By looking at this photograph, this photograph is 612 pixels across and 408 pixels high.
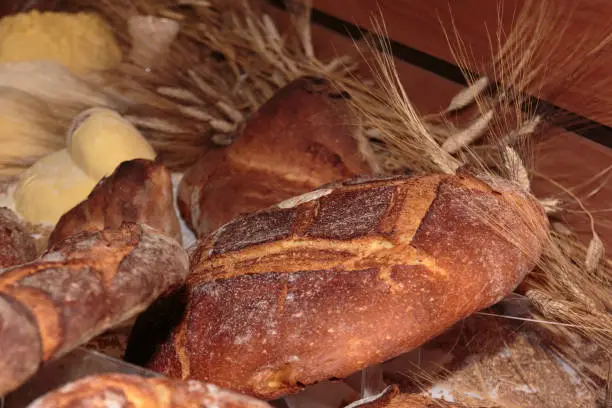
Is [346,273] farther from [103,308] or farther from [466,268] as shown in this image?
[103,308]

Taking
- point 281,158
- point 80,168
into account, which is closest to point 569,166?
point 281,158

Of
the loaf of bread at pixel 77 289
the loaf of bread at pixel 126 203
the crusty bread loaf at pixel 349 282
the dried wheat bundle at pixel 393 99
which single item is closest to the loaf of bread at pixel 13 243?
the loaf of bread at pixel 126 203

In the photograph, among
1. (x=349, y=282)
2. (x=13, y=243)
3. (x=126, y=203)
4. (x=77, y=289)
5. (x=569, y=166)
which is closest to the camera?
(x=77, y=289)

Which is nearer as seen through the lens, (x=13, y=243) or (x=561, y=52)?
(x=13, y=243)

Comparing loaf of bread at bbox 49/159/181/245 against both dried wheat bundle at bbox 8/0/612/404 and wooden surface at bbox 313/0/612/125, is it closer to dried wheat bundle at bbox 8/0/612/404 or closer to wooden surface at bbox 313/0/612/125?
dried wheat bundle at bbox 8/0/612/404

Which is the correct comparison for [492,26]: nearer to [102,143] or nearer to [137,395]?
[102,143]

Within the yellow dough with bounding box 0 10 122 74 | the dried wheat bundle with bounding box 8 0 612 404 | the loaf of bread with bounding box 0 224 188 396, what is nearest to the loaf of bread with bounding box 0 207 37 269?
the loaf of bread with bounding box 0 224 188 396

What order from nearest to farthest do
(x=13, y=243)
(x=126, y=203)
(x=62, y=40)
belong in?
(x=13, y=243) → (x=126, y=203) → (x=62, y=40)

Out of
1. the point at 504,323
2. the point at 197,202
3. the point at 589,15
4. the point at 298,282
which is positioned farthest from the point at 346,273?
the point at 589,15
